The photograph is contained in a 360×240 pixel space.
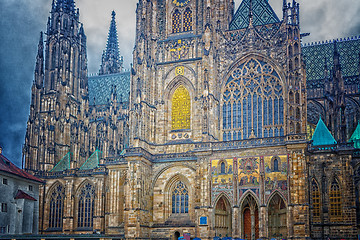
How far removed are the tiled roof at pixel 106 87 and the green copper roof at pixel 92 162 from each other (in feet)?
33.6

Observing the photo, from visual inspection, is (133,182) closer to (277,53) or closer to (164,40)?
(164,40)

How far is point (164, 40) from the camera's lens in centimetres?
4434

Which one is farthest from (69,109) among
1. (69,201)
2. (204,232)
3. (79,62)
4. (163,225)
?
(204,232)

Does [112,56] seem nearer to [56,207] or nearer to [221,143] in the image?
[56,207]

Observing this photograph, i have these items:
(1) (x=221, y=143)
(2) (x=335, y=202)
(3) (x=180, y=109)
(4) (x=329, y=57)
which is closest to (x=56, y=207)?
(3) (x=180, y=109)

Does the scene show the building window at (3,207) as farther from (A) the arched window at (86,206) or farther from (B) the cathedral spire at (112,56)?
(B) the cathedral spire at (112,56)

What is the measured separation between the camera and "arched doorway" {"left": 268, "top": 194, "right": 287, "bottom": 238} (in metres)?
35.7

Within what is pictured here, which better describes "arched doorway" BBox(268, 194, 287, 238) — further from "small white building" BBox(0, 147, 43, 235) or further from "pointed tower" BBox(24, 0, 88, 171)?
"pointed tower" BBox(24, 0, 88, 171)

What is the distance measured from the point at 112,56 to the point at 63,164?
26.8m

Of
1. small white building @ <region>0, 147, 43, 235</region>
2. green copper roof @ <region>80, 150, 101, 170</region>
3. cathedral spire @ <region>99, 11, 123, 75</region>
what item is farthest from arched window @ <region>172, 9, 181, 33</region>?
cathedral spire @ <region>99, 11, 123, 75</region>

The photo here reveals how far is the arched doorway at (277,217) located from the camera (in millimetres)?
35688

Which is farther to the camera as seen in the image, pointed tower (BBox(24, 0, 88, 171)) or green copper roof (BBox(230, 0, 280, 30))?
pointed tower (BBox(24, 0, 88, 171))

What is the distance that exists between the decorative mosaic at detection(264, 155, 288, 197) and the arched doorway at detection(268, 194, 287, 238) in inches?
32.6

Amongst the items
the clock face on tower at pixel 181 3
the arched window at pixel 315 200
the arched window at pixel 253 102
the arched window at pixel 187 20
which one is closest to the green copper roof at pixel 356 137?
the arched window at pixel 315 200
